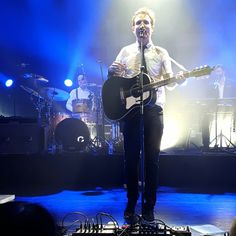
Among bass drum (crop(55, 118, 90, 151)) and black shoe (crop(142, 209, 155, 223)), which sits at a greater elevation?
bass drum (crop(55, 118, 90, 151))

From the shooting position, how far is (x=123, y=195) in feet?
17.7

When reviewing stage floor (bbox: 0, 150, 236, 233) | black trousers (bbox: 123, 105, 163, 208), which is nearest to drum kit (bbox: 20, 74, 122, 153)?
stage floor (bbox: 0, 150, 236, 233)

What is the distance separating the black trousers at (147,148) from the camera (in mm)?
3834

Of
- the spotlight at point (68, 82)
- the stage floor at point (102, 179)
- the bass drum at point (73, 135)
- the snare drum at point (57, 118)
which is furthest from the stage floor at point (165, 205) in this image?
the spotlight at point (68, 82)

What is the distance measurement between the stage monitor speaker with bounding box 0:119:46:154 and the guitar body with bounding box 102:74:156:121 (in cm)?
323

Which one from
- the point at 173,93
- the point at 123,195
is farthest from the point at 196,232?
the point at 173,93

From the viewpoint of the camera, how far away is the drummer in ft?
27.9

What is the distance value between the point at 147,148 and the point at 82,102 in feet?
15.7

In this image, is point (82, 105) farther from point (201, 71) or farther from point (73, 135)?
point (201, 71)

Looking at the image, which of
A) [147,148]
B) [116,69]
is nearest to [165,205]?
[147,148]

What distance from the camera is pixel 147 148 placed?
12.8 feet

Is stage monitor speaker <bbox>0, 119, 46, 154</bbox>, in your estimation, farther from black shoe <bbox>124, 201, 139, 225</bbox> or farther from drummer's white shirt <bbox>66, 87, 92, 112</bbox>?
black shoe <bbox>124, 201, 139, 225</bbox>

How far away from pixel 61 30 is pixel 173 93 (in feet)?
10.7

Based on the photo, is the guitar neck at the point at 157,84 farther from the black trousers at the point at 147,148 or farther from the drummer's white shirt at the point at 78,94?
the drummer's white shirt at the point at 78,94
